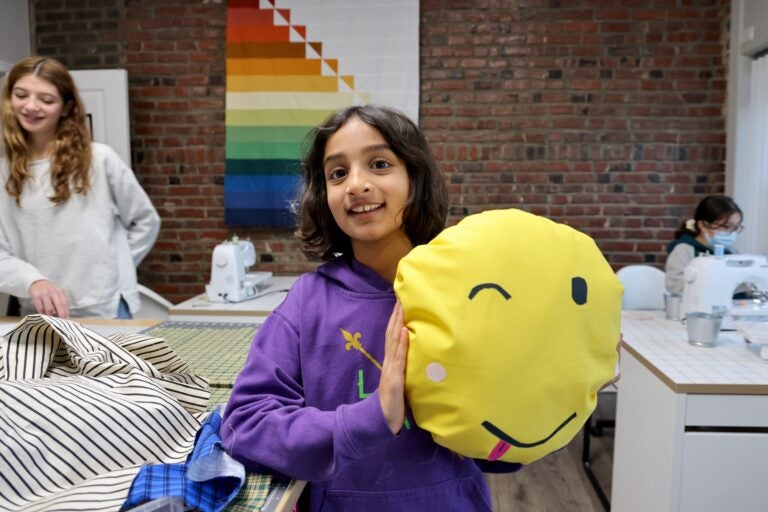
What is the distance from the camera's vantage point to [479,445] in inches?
26.2

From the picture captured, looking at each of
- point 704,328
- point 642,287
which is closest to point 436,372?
point 704,328

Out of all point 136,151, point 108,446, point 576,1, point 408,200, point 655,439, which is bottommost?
point 655,439

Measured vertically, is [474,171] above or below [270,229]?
above

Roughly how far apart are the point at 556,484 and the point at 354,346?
208cm

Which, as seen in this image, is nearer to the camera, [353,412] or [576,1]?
[353,412]

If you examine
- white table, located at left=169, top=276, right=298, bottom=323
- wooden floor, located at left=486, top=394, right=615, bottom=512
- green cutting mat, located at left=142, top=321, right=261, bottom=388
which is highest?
green cutting mat, located at left=142, top=321, right=261, bottom=388

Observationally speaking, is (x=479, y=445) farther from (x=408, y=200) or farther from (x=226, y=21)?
(x=226, y=21)

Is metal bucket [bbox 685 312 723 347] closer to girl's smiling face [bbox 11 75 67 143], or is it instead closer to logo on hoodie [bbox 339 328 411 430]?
logo on hoodie [bbox 339 328 411 430]

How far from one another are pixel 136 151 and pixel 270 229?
0.97 meters

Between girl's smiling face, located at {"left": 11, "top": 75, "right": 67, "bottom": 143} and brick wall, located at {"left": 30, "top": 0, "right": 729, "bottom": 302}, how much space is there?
5.81 feet

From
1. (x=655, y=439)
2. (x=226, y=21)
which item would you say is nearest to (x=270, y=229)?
(x=226, y=21)

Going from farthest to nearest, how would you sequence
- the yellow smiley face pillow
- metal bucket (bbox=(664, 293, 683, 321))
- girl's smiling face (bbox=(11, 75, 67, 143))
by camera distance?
1. metal bucket (bbox=(664, 293, 683, 321))
2. girl's smiling face (bbox=(11, 75, 67, 143))
3. the yellow smiley face pillow

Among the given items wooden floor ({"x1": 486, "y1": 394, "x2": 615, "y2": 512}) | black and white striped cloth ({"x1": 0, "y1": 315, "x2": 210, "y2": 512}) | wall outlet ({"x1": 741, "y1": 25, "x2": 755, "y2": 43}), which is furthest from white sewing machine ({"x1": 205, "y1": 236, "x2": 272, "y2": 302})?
wall outlet ({"x1": 741, "y1": 25, "x2": 755, "y2": 43})

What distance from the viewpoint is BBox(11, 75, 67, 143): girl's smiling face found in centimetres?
169
